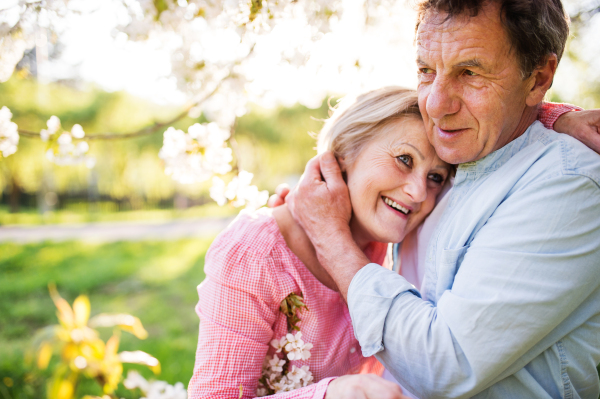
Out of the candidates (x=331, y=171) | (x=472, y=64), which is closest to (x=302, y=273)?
(x=331, y=171)

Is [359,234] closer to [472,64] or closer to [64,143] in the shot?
[472,64]

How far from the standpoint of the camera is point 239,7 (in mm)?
1770

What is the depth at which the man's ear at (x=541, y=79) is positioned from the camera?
4.98 feet

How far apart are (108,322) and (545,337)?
311cm

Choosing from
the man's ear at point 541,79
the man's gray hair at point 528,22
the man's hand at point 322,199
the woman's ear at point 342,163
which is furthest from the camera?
the woman's ear at point 342,163

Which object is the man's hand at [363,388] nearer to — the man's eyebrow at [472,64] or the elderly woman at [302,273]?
the elderly woman at [302,273]

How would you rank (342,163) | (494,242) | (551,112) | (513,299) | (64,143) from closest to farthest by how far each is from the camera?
(513,299)
(494,242)
(551,112)
(342,163)
(64,143)

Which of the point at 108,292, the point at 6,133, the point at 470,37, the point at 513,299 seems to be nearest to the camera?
the point at 513,299

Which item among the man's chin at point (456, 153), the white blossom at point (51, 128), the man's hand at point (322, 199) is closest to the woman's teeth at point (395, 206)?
the man's hand at point (322, 199)

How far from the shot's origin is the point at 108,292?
22.8 ft

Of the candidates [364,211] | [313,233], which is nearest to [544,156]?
[364,211]

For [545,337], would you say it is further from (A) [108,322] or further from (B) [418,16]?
(A) [108,322]

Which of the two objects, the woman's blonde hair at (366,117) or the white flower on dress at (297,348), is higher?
the woman's blonde hair at (366,117)

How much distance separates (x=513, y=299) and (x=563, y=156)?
0.52 metres
